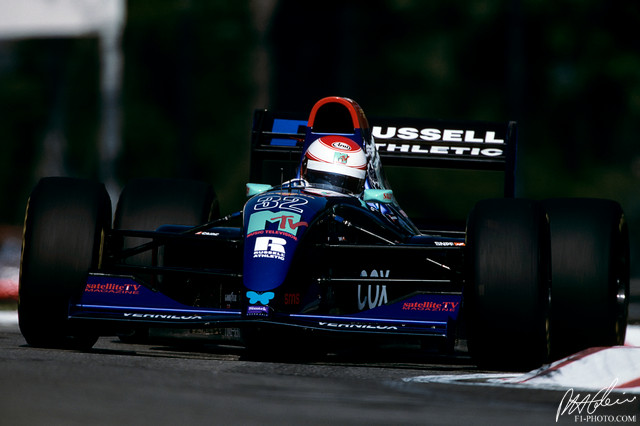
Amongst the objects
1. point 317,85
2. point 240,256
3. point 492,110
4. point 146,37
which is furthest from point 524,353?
point 146,37

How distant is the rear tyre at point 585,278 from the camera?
294 inches

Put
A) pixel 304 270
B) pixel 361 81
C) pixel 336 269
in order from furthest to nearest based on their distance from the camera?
pixel 361 81 < pixel 336 269 < pixel 304 270

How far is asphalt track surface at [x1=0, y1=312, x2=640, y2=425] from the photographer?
15.1ft

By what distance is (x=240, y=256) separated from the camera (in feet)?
26.0

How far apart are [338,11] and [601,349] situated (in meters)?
14.3

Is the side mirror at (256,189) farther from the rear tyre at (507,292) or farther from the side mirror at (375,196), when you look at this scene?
the rear tyre at (507,292)

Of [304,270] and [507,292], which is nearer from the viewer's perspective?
[507,292]

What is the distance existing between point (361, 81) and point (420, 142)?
25.6 metres

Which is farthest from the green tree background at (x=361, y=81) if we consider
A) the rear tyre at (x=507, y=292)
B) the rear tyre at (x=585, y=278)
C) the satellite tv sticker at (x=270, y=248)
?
the rear tyre at (x=507, y=292)

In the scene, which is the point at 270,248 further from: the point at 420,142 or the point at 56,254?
the point at 420,142

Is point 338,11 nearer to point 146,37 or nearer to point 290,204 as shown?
point 290,204

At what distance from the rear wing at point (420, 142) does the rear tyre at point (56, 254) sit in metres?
2.69

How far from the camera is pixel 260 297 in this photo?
21.4ft
